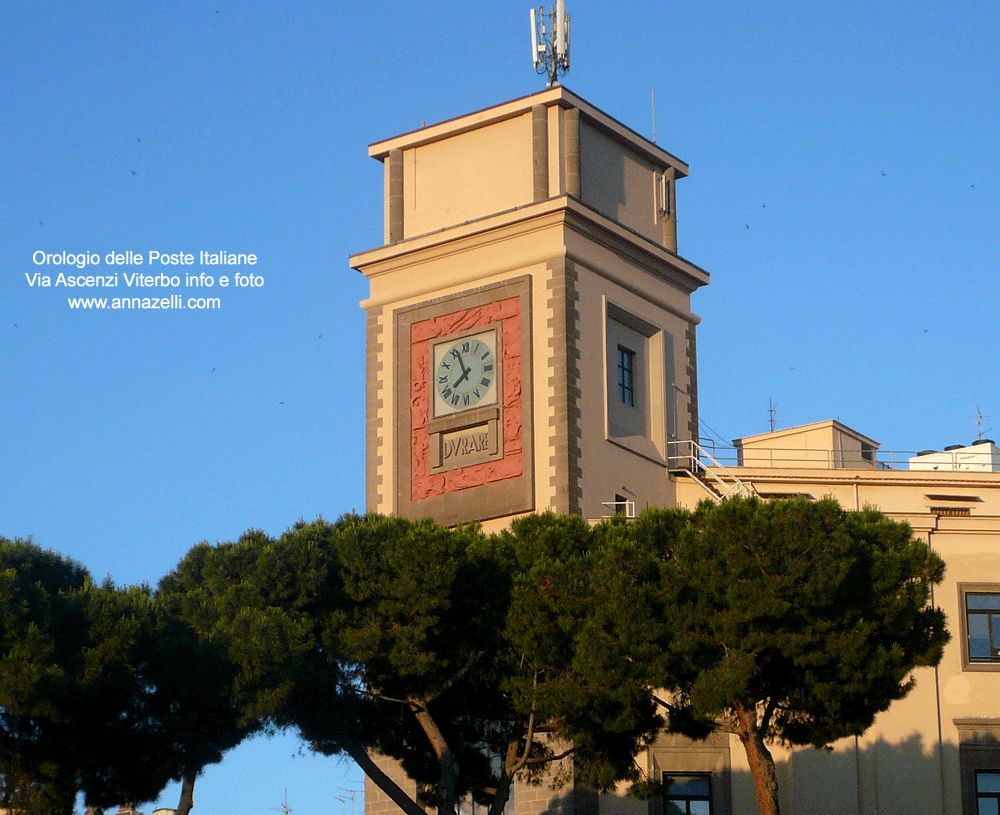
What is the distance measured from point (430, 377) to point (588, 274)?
4880mm

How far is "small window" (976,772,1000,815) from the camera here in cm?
4594

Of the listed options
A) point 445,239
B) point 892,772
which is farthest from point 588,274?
point 892,772

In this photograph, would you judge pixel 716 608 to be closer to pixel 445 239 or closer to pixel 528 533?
pixel 528 533

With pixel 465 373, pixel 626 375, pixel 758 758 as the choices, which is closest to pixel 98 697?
pixel 758 758

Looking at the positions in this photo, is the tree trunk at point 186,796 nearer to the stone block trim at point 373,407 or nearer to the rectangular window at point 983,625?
the stone block trim at point 373,407

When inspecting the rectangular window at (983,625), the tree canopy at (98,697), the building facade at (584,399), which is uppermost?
the building facade at (584,399)

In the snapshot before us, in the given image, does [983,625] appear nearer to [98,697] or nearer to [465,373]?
[465,373]

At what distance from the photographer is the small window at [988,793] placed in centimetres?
4594

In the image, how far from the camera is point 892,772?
152 ft

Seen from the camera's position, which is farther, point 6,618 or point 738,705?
point 738,705

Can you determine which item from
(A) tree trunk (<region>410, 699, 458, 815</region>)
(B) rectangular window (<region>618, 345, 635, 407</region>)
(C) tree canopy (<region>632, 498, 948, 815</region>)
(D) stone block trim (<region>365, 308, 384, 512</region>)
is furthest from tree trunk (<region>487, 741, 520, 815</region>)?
(B) rectangular window (<region>618, 345, 635, 407</region>)

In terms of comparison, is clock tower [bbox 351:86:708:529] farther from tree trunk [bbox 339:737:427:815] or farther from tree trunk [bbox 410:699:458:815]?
tree trunk [bbox 339:737:427:815]

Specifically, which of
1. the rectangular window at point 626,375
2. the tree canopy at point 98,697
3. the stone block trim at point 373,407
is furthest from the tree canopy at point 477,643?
the rectangular window at point 626,375

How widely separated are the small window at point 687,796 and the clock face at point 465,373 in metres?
10.7
